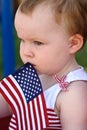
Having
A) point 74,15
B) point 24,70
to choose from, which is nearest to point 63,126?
point 24,70

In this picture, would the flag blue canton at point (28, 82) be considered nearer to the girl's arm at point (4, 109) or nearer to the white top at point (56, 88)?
the white top at point (56, 88)

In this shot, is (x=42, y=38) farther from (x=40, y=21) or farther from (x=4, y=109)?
(x=4, y=109)

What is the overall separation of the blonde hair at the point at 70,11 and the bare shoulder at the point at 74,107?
165 mm

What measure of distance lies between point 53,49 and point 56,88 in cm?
13

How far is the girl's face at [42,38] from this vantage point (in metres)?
1.21

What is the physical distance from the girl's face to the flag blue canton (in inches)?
1.2

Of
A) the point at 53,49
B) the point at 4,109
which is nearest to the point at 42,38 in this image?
the point at 53,49

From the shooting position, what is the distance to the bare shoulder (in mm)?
1189

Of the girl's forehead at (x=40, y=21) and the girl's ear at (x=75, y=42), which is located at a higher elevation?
the girl's forehead at (x=40, y=21)

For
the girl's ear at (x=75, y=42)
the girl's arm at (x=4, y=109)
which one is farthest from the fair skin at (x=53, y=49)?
the girl's arm at (x=4, y=109)

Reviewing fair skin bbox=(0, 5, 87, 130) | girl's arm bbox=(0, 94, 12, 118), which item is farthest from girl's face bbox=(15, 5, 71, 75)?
girl's arm bbox=(0, 94, 12, 118)

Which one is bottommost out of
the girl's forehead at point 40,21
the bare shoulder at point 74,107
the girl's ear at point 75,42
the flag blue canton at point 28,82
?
the bare shoulder at point 74,107

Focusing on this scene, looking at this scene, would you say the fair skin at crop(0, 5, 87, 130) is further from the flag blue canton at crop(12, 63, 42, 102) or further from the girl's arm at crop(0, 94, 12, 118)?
the girl's arm at crop(0, 94, 12, 118)

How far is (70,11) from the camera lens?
1.21m
